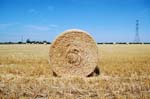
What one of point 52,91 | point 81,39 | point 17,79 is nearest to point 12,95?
point 52,91

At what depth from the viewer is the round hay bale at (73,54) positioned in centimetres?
923

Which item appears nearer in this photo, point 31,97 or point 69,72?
point 31,97

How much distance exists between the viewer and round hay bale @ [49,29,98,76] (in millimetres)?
9227

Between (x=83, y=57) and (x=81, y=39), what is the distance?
65 cm

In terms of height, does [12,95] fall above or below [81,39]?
below

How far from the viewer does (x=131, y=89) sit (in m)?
6.75

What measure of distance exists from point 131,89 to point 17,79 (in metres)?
3.32

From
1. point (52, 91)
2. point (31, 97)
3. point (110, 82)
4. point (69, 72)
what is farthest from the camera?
point (69, 72)

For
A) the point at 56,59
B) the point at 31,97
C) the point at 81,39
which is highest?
the point at 81,39

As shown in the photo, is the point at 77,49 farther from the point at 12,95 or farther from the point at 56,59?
the point at 12,95

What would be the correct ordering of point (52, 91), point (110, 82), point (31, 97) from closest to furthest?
point (31, 97) → point (52, 91) → point (110, 82)

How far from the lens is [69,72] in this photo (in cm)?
920

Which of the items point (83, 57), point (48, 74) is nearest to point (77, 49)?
point (83, 57)

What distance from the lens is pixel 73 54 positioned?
31.2ft
